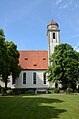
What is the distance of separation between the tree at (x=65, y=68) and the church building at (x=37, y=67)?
9.31m

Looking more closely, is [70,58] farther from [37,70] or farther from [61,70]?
Result: [37,70]

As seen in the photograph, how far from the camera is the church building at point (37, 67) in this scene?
66.9 m

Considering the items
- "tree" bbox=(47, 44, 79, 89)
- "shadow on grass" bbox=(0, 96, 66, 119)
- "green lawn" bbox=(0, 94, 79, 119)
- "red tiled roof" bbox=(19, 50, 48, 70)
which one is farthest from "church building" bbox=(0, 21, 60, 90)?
"shadow on grass" bbox=(0, 96, 66, 119)

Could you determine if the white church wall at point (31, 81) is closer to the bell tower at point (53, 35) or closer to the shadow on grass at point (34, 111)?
the bell tower at point (53, 35)

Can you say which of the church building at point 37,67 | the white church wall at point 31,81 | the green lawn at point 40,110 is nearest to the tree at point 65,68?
the church building at point 37,67

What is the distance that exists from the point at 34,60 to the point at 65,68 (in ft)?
54.1

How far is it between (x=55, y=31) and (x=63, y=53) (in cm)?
1441

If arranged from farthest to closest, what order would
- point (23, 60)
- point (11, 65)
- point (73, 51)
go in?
1. point (23, 60)
2. point (73, 51)
3. point (11, 65)

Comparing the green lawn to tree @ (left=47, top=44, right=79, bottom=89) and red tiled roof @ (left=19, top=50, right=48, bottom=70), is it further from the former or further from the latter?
red tiled roof @ (left=19, top=50, right=48, bottom=70)

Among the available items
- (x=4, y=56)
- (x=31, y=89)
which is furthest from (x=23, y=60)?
(x=4, y=56)

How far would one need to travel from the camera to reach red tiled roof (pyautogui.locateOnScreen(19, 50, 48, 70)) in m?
67.9

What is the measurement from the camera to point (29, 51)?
239ft

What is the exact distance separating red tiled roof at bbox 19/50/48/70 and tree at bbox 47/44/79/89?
10.4 metres

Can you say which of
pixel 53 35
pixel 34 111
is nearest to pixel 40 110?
pixel 34 111
